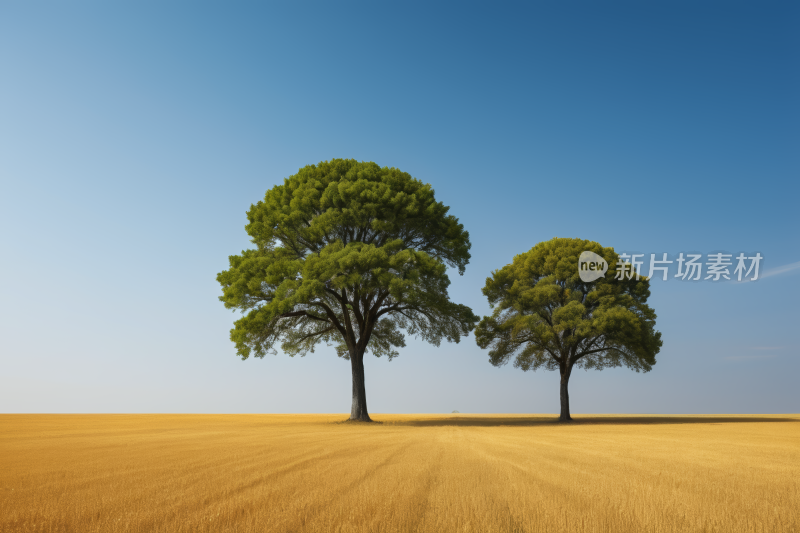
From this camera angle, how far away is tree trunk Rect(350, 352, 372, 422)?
23.7 meters

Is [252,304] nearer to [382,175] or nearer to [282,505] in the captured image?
[382,175]

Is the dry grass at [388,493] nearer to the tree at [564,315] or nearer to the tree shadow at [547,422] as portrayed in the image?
the tree shadow at [547,422]

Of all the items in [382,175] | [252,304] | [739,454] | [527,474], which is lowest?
[739,454]

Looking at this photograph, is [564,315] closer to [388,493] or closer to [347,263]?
[347,263]

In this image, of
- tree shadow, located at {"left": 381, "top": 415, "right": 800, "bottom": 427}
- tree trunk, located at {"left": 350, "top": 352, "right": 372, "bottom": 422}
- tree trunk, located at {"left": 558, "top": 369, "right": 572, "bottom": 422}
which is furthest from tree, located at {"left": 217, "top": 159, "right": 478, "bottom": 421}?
tree trunk, located at {"left": 558, "top": 369, "right": 572, "bottom": 422}

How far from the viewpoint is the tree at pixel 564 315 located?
94.2 ft

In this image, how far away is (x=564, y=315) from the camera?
28.5m

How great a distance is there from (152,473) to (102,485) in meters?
0.78

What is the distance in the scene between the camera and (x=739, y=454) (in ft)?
29.3

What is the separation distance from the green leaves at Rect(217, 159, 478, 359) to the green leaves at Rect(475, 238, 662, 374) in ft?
22.0

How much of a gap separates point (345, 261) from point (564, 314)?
48.0 feet

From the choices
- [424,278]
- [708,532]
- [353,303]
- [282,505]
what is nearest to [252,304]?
[353,303]

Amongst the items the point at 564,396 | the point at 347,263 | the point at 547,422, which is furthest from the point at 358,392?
the point at 564,396

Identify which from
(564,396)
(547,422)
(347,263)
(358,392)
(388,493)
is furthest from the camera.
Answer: (564,396)
